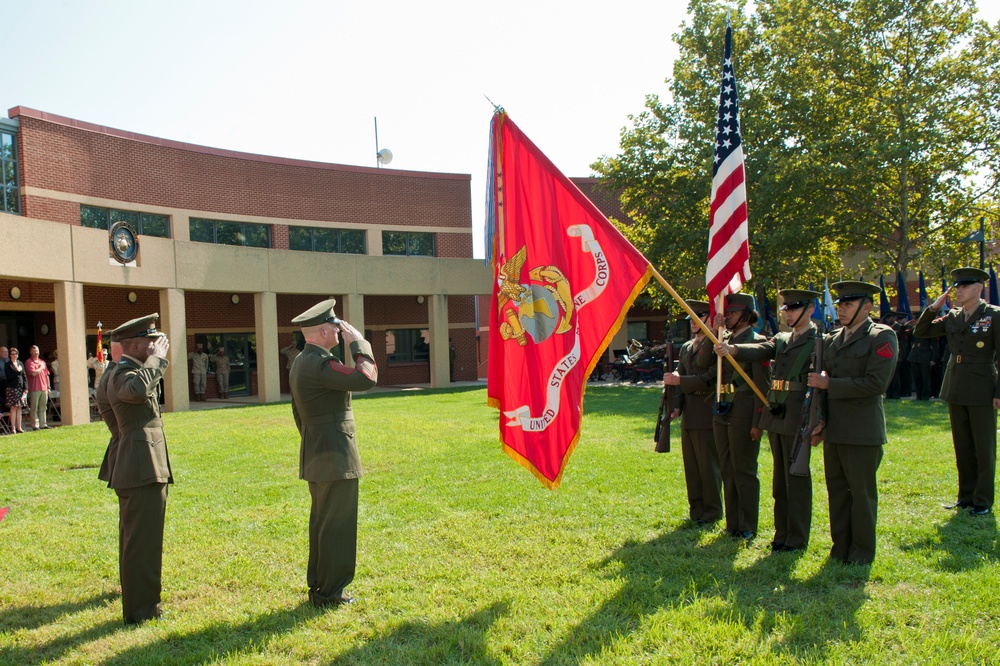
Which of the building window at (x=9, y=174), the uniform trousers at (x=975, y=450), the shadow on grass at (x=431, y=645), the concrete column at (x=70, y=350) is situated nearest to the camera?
the shadow on grass at (x=431, y=645)

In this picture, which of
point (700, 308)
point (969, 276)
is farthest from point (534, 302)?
point (969, 276)

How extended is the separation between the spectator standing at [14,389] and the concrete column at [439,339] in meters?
13.1

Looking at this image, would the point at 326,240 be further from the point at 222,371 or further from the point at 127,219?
the point at 127,219

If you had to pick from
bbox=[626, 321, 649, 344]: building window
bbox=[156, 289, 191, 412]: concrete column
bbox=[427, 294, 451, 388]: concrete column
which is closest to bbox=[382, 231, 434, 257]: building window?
bbox=[427, 294, 451, 388]: concrete column

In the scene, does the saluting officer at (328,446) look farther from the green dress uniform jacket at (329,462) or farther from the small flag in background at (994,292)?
the small flag in background at (994,292)

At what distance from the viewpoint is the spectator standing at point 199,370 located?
952 inches

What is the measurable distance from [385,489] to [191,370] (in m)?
18.7

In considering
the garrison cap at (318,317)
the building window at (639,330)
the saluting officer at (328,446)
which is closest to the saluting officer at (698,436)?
the saluting officer at (328,446)

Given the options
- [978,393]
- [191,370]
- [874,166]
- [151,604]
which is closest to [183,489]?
[151,604]

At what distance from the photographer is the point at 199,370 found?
24.2 m

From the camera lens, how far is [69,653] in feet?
14.3

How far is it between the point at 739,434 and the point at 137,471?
4.46m

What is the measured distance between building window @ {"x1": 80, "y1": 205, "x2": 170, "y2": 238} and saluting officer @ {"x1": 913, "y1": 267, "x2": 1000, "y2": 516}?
20.8 metres

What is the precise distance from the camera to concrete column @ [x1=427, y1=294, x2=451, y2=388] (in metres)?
26.3
